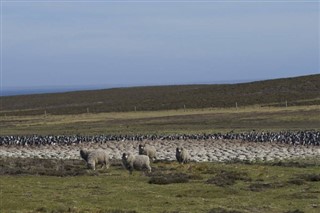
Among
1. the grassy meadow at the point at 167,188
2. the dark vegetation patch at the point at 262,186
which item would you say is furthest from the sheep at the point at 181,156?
the dark vegetation patch at the point at 262,186

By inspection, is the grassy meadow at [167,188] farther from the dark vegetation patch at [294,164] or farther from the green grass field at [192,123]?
the green grass field at [192,123]

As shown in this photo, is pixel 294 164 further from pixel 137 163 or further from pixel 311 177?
pixel 137 163

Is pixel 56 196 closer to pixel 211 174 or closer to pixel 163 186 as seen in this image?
pixel 163 186

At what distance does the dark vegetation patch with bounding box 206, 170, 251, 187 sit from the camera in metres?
24.9

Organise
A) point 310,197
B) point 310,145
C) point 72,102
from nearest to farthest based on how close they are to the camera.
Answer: point 310,197, point 310,145, point 72,102

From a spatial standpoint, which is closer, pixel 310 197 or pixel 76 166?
pixel 310 197

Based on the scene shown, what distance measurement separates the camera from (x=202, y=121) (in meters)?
66.4

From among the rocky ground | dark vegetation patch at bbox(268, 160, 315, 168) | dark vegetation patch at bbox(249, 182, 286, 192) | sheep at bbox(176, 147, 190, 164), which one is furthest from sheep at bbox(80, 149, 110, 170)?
dark vegetation patch at bbox(249, 182, 286, 192)

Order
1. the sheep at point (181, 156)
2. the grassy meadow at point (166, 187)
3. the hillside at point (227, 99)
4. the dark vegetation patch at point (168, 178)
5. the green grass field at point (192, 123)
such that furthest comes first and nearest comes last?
the hillside at point (227, 99) < the green grass field at point (192, 123) < the sheep at point (181, 156) < the dark vegetation patch at point (168, 178) < the grassy meadow at point (166, 187)

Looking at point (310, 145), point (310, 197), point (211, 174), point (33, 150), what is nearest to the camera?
point (310, 197)

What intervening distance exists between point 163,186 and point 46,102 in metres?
Result: 106

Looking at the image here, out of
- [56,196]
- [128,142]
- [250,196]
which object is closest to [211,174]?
[250,196]

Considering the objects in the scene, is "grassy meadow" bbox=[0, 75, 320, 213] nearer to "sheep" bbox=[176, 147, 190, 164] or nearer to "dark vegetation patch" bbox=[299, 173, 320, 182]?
"dark vegetation patch" bbox=[299, 173, 320, 182]

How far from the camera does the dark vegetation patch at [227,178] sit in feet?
81.7
